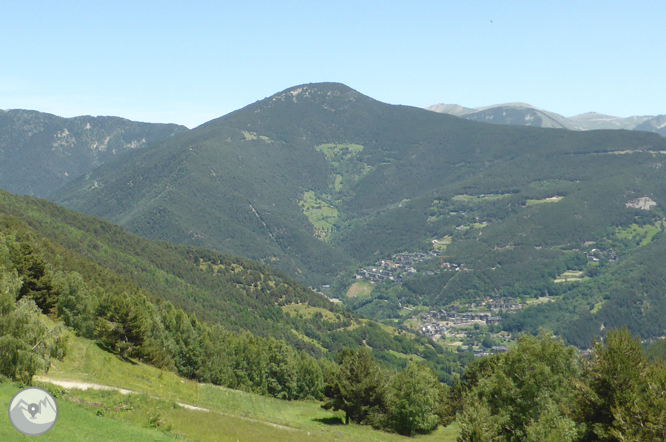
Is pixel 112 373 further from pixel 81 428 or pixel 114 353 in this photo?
pixel 81 428

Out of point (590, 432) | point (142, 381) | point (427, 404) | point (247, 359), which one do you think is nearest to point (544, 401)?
point (590, 432)

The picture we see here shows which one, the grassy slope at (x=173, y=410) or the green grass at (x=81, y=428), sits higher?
the green grass at (x=81, y=428)

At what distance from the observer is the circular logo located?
71.5ft

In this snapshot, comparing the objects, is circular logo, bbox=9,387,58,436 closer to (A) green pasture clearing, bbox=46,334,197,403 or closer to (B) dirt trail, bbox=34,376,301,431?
(B) dirt trail, bbox=34,376,301,431

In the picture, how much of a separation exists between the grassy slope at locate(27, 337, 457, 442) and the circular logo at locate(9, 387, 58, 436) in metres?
6.23

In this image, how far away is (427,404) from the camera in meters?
66.8

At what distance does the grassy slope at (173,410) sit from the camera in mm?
34844

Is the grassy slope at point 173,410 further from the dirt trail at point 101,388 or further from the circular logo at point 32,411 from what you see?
the circular logo at point 32,411

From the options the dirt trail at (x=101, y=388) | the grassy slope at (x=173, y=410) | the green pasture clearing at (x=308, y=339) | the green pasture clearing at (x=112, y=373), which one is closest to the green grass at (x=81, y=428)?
the grassy slope at (x=173, y=410)

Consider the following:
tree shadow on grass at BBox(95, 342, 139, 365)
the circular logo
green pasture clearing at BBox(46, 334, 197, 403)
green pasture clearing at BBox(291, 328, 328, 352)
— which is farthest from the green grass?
green pasture clearing at BBox(291, 328, 328, 352)

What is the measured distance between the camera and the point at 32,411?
22000mm

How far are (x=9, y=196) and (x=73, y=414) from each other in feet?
545

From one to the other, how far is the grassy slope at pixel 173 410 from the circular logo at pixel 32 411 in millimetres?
6227

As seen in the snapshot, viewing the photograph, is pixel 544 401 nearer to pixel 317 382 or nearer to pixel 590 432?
pixel 590 432
